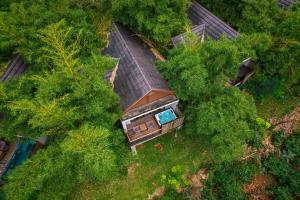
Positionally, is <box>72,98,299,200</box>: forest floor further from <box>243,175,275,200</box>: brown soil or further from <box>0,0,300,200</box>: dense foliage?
<box>243,175,275,200</box>: brown soil

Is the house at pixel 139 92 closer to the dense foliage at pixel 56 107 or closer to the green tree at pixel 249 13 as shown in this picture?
the dense foliage at pixel 56 107

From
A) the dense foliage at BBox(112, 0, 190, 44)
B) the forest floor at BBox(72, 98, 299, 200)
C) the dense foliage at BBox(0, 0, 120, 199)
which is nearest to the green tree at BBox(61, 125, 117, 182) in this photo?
the dense foliage at BBox(0, 0, 120, 199)

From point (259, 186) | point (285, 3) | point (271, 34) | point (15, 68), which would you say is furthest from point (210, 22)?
point (15, 68)

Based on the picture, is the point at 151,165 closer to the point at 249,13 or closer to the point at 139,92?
the point at 139,92

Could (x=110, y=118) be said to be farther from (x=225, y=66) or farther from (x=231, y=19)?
(x=231, y=19)

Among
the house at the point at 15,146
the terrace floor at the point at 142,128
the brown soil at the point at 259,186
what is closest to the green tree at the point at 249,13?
the terrace floor at the point at 142,128

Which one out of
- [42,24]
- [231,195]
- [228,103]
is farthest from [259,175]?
[42,24]
